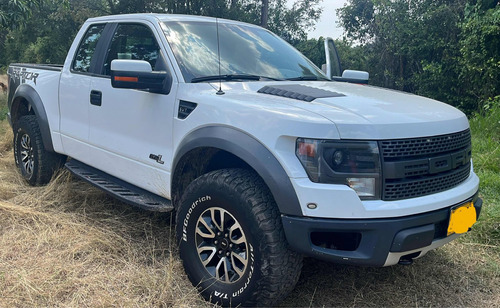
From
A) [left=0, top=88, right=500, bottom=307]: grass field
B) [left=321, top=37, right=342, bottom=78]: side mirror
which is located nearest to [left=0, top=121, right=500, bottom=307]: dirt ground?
[left=0, top=88, right=500, bottom=307]: grass field

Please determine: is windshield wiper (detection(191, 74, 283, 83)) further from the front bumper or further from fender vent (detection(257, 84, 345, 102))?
the front bumper

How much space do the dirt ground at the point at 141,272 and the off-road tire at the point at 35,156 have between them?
0.72m

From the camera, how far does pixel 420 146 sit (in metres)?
2.38

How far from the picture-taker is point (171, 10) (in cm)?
2261

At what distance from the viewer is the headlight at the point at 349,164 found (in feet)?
7.34

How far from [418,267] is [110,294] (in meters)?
2.16

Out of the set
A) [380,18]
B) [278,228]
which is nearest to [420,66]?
[380,18]

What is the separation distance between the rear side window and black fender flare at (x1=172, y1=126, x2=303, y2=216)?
1.97 m

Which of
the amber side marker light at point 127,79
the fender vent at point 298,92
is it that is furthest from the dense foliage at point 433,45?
the amber side marker light at point 127,79

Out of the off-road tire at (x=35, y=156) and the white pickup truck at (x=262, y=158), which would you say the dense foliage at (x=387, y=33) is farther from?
the white pickup truck at (x=262, y=158)

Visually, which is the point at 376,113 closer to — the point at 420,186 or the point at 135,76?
the point at 420,186

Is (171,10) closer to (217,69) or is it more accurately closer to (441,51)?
(441,51)

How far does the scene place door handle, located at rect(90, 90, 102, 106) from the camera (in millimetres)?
3791

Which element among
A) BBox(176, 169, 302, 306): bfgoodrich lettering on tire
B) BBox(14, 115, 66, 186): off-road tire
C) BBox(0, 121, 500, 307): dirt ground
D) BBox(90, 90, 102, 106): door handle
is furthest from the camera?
BBox(14, 115, 66, 186): off-road tire
